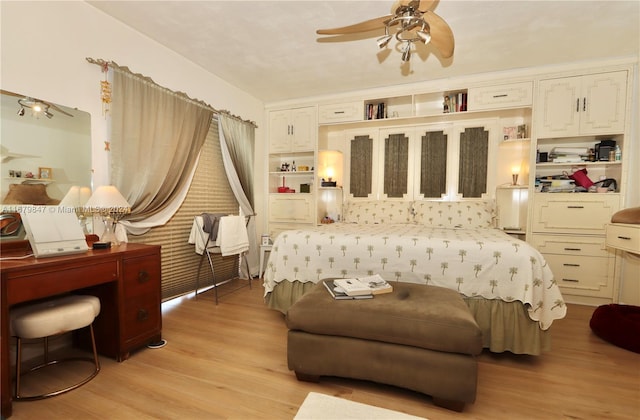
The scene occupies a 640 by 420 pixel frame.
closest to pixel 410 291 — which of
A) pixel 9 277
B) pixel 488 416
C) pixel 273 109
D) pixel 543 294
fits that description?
pixel 488 416

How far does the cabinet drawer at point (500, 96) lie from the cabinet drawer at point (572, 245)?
1.57 metres

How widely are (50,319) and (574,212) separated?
4.59 meters

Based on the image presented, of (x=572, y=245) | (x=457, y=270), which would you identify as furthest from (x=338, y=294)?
(x=572, y=245)

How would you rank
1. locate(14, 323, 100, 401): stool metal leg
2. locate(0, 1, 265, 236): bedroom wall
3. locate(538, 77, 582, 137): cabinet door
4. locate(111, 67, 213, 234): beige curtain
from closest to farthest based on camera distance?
locate(14, 323, 100, 401): stool metal leg, locate(0, 1, 265, 236): bedroom wall, locate(111, 67, 213, 234): beige curtain, locate(538, 77, 582, 137): cabinet door

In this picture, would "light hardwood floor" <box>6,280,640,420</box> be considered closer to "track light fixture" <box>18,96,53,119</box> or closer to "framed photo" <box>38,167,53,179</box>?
"framed photo" <box>38,167,53,179</box>

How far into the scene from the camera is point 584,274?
3.22 m

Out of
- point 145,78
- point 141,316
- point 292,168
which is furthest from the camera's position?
point 292,168

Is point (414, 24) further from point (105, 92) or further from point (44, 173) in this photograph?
point (44, 173)

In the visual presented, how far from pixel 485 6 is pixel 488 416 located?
2.82m

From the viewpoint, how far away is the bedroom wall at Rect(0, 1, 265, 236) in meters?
1.88

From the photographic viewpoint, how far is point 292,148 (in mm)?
4500

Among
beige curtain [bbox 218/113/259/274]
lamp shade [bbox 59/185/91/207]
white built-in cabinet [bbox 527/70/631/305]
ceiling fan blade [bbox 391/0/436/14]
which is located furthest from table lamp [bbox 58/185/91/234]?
white built-in cabinet [bbox 527/70/631/305]

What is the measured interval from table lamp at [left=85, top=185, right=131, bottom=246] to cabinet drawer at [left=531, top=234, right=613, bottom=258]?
414 cm

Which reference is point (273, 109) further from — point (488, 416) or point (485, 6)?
point (488, 416)
